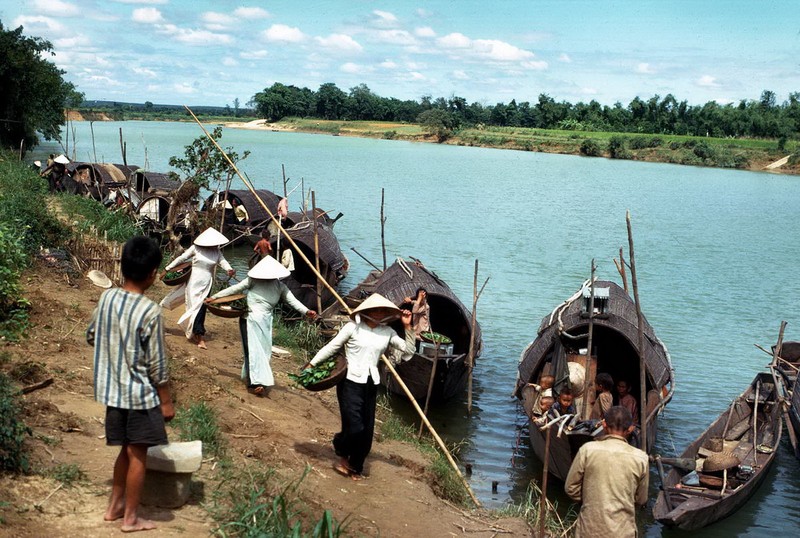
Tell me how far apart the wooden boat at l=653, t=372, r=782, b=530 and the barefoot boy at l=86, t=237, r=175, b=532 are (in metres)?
5.34

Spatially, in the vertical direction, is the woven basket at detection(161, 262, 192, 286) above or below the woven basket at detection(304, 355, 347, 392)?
above

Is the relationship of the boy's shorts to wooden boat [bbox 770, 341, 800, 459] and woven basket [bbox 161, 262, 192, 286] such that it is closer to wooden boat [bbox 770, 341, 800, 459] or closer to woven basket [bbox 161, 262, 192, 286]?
woven basket [bbox 161, 262, 192, 286]

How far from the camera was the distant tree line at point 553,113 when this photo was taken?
68625mm

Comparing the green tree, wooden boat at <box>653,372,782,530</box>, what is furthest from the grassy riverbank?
wooden boat at <box>653,372,782,530</box>

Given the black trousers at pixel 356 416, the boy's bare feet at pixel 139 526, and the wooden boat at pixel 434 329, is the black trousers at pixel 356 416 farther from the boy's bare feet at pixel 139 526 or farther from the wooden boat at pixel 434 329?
the wooden boat at pixel 434 329

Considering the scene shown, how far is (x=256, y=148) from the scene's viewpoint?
62750 millimetres

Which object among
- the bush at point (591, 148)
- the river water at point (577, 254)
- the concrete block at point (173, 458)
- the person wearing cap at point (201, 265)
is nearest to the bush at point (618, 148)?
the bush at point (591, 148)

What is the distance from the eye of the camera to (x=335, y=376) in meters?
5.97

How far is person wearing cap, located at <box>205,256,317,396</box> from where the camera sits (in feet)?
24.5

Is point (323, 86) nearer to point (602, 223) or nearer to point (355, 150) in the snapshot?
point (355, 150)

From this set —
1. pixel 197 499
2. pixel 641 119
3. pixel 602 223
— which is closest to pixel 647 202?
pixel 602 223

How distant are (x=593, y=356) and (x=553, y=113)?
260 ft

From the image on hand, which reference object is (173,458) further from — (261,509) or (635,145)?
(635,145)

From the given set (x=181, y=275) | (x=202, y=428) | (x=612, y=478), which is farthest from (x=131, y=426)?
(x=181, y=275)
